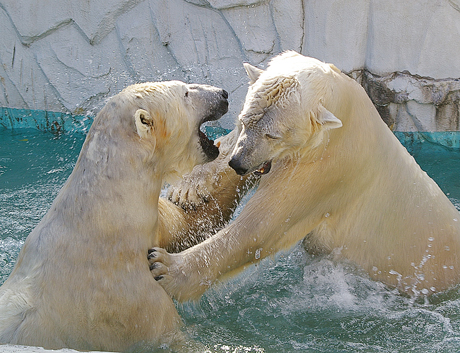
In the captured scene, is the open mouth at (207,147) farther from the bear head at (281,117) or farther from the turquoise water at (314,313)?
the turquoise water at (314,313)

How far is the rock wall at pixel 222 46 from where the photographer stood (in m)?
6.27

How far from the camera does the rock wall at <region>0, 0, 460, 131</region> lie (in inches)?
247

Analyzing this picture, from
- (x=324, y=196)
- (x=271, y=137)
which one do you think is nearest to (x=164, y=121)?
(x=271, y=137)

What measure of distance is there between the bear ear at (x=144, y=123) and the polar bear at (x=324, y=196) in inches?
16.9

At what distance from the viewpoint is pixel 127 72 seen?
24.2 ft

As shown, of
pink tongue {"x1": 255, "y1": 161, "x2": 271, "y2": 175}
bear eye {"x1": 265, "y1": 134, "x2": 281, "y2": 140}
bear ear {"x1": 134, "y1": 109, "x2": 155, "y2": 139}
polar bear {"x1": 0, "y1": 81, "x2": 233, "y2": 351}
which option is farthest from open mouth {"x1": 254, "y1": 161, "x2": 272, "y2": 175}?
bear ear {"x1": 134, "y1": 109, "x2": 155, "y2": 139}

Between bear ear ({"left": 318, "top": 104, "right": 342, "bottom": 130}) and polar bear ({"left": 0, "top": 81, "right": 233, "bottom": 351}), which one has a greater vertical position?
bear ear ({"left": 318, "top": 104, "right": 342, "bottom": 130})

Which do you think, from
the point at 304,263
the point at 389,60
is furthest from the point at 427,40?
the point at 304,263

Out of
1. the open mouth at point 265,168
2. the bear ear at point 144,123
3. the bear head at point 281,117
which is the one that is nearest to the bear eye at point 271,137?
the bear head at point 281,117

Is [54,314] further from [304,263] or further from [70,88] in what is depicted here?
[70,88]

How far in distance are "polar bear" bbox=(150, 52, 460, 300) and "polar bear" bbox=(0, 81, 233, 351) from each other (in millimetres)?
182

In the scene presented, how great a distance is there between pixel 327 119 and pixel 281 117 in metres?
0.22

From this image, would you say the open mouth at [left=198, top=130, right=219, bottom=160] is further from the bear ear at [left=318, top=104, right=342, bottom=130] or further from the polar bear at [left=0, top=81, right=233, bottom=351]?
the bear ear at [left=318, top=104, right=342, bottom=130]

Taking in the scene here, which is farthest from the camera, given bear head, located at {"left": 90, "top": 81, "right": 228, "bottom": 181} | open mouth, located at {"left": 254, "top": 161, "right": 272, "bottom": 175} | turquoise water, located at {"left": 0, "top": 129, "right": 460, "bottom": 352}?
turquoise water, located at {"left": 0, "top": 129, "right": 460, "bottom": 352}
